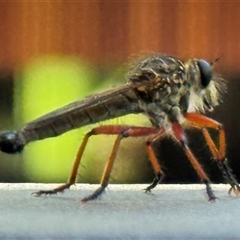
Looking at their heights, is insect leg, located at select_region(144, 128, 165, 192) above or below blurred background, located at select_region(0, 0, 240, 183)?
above

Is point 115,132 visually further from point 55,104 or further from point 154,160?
point 55,104

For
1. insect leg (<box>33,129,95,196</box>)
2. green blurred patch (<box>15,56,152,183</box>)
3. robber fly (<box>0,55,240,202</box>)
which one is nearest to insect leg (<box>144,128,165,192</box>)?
robber fly (<box>0,55,240,202</box>)

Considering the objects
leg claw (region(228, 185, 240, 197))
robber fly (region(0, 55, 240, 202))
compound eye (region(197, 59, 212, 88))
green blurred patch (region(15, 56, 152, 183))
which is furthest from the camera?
green blurred patch (region(15, 56, 152, 183))

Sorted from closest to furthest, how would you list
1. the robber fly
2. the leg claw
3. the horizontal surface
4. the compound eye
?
the horizontal surface < the robber fly < the leg claw < the compound eye

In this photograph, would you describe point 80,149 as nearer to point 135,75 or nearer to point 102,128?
point 102,128

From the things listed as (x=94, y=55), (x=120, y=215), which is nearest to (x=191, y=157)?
(x=120, y=215)

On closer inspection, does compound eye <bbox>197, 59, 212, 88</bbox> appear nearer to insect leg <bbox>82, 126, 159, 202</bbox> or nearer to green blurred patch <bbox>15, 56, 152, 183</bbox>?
insect leg <bbox>82, 126, 159, 202</bbox>
